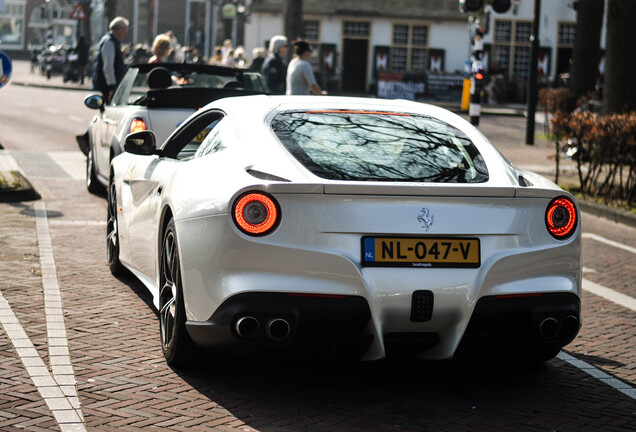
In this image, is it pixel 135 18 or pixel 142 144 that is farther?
pixel 135 18

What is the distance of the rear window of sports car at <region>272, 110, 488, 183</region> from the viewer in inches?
207

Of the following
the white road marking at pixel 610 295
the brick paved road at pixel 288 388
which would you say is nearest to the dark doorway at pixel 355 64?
the white road marking at pixel 610 295

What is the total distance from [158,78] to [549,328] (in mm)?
7001

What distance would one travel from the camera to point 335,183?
4961 millimetres

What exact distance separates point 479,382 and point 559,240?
87 centimetres

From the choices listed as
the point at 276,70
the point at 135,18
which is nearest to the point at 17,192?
the point at 276,70

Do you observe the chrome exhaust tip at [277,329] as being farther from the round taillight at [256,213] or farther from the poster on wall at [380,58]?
the poster on wall at [380,58]

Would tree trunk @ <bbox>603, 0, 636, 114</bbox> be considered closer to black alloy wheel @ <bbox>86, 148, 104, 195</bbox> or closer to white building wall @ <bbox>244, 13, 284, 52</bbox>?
black alloy wheel @ <bbox>86, 148, 104, 195</bbox>

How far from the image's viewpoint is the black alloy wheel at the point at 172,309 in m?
5.44

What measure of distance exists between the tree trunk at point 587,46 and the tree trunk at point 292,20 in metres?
11.5

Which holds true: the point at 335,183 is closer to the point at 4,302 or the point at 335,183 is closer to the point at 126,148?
the point at 126,148

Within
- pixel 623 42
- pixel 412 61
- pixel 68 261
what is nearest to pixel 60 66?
pixel 412 61

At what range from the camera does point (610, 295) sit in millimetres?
8445

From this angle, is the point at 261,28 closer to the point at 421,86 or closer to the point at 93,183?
the point at 421,86
